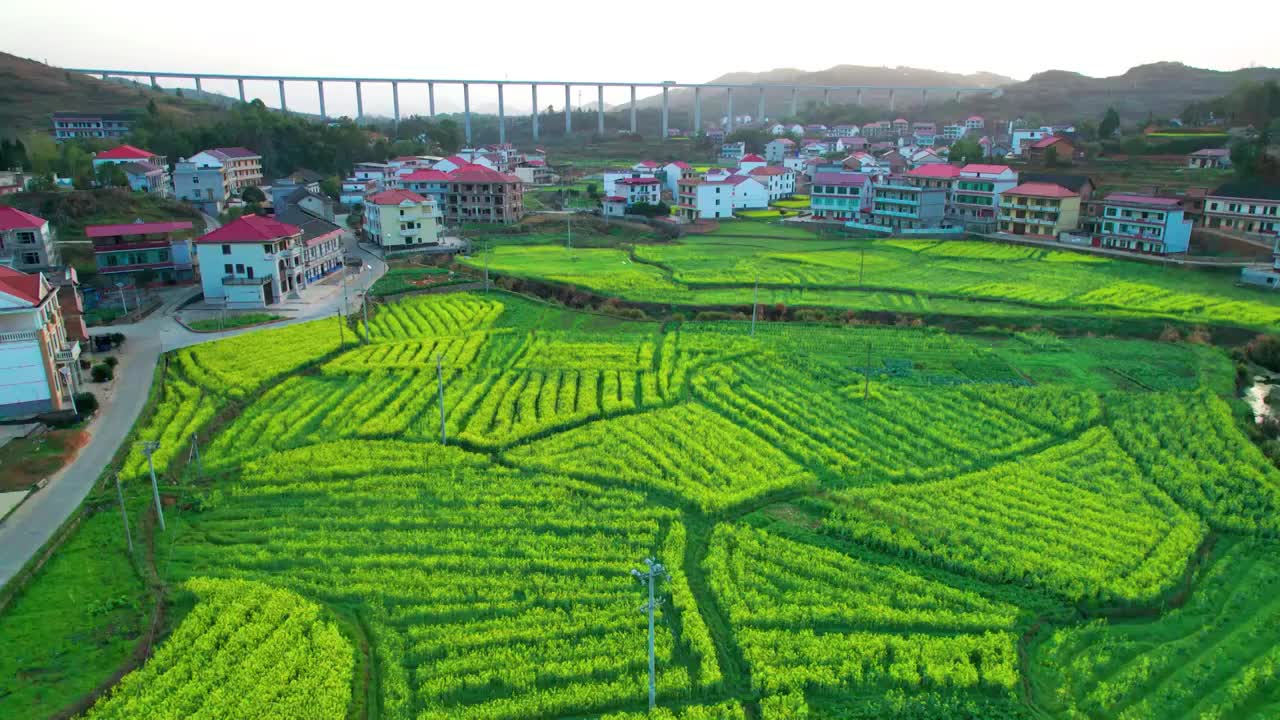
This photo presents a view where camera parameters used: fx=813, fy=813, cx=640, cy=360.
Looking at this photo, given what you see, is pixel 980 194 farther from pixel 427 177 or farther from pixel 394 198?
pixel 427 177

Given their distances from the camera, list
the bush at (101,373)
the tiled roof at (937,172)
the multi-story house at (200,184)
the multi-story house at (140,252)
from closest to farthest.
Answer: the bush at (101,373)
the multi-story house at (140,252)
the multi-story house at (200,184)
the tiled roof at (937,172)

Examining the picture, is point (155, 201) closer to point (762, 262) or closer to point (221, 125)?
point (221, 125)

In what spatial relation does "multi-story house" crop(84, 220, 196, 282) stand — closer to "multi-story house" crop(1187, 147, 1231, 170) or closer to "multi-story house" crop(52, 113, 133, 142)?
"multi-story house" crop(52, 113, 133, 142)

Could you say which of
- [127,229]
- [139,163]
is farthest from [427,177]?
[127,229]

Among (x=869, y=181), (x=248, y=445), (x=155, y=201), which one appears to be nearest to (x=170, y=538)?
(x=248, y=445)

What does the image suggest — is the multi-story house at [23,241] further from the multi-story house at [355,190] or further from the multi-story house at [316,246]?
the multi-story house at [355,190]

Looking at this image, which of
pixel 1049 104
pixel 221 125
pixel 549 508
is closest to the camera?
pixel 549 508

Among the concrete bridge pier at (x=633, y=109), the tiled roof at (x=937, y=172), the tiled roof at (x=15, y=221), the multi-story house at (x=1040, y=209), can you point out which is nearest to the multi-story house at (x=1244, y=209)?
the multi-story house at (x=1040, y=209)
